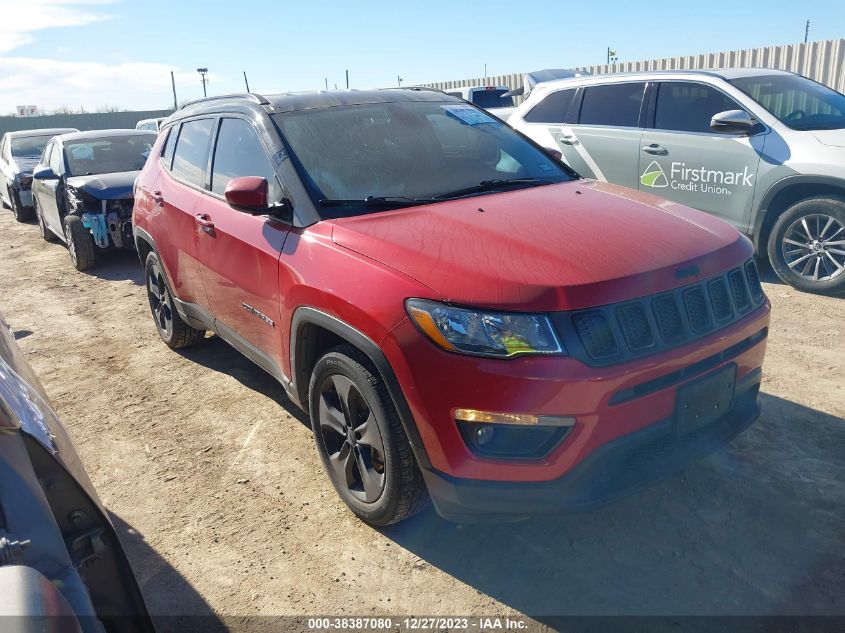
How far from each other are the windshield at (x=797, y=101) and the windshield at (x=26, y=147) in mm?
12576

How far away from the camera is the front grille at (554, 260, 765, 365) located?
227cm

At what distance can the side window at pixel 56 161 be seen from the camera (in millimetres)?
9008

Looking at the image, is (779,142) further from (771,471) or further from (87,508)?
(87,508)

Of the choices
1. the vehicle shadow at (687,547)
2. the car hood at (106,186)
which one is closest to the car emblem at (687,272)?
the vehicle shadow at (687,547)

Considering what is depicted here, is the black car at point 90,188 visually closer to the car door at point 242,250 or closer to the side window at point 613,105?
the car door at point 242,250

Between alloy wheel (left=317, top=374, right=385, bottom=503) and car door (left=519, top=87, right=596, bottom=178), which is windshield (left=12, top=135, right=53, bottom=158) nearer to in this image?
car door (left=519, top=87, right=596, bottom=178)

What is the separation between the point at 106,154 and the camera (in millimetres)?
9250

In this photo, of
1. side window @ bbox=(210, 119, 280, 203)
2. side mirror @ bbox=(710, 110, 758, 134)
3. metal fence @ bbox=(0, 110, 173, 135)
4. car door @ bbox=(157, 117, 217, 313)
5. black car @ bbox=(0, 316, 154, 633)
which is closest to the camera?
black car @ bbox=(0, 316, 154, 633)

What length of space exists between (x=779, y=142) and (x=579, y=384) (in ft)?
15.2

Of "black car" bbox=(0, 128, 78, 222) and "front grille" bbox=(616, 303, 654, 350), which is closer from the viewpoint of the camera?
"front grille" bbox=(616, 303, 654, 350)

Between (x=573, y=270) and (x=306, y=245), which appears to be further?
(x=306, y=245)

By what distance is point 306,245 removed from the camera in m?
2.95

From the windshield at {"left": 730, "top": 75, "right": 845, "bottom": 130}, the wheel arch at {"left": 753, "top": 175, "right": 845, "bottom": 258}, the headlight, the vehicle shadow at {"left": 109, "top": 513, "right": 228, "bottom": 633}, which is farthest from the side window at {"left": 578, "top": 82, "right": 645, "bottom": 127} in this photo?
the vehicle shadow at {"left": 109, "top": 513, "right": 228, "bottom": 633}

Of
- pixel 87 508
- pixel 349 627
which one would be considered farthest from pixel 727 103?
pixel 87 508
